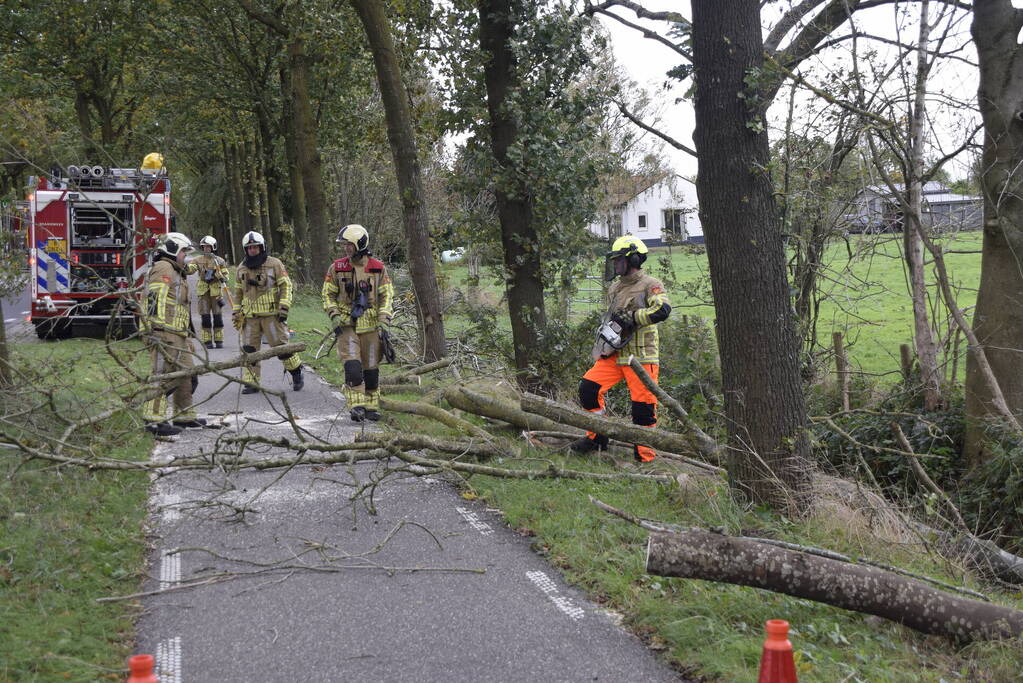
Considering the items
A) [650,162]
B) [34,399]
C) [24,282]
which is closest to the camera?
[34,399]

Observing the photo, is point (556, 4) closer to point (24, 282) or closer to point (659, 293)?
point (659, 293)

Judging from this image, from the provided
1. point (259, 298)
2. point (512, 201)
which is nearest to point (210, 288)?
point (259, 298)

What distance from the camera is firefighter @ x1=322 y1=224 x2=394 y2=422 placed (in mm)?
10289

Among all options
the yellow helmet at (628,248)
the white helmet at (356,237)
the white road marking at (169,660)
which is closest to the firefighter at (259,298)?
the white helmet at (356,237)

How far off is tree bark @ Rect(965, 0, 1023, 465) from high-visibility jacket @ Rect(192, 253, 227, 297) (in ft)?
30.4

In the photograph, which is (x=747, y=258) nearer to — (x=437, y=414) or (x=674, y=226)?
(x=437, y=414)

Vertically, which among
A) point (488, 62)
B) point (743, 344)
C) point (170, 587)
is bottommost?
point (170, 587)

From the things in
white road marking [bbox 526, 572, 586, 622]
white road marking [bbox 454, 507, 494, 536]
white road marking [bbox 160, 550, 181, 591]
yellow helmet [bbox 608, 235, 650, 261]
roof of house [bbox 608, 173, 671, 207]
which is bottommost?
white road marking [bbox 526, 572, 586, 622]

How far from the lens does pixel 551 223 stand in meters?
11.8

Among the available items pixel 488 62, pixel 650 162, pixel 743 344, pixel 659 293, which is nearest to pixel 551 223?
pixel 488 62

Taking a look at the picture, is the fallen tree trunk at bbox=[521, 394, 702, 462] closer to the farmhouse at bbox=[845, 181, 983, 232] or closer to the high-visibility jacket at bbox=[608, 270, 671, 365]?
the high-visibility jacket at bbox=[608, 270, 671, 365]

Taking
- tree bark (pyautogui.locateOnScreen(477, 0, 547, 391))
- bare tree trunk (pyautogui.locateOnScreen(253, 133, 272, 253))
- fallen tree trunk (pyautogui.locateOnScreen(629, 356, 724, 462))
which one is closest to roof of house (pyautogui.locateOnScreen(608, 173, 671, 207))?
bare tree trunk (pyautogui.locateOnScreen(253, 133, 272, 253))

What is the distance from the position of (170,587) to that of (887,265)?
8.85 meters

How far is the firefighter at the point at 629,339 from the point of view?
28.0 ft
